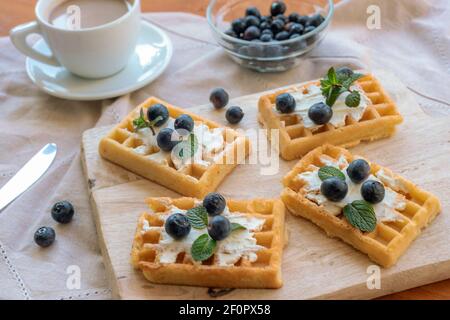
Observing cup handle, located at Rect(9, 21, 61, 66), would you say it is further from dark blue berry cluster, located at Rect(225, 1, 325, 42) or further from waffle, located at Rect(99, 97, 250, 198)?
dark blue berry cluster, located at Rect(225, 1, 325, 42)

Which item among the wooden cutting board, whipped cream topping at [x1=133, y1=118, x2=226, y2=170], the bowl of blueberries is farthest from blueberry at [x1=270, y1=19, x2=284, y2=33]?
whipped cream topping at [x1=133, y1=118, x2=226, y2=170]

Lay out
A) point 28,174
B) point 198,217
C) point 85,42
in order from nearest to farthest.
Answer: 1. point 198,217
2. point 28,174
3. point 85,42

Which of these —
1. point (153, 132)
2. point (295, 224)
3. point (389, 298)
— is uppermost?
point (153, 132)

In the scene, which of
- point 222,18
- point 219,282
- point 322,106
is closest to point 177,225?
point 219,282

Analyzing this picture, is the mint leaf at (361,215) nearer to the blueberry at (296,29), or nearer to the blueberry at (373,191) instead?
the blueberry at (373,191)

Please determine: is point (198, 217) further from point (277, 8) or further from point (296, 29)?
point (277, 8)

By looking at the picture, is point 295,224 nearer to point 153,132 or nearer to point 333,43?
point 153,132

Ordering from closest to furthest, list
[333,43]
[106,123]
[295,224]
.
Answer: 1. [295,224]
2. [106,123]
3. [333,43]

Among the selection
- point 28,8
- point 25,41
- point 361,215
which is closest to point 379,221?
point 361,215
